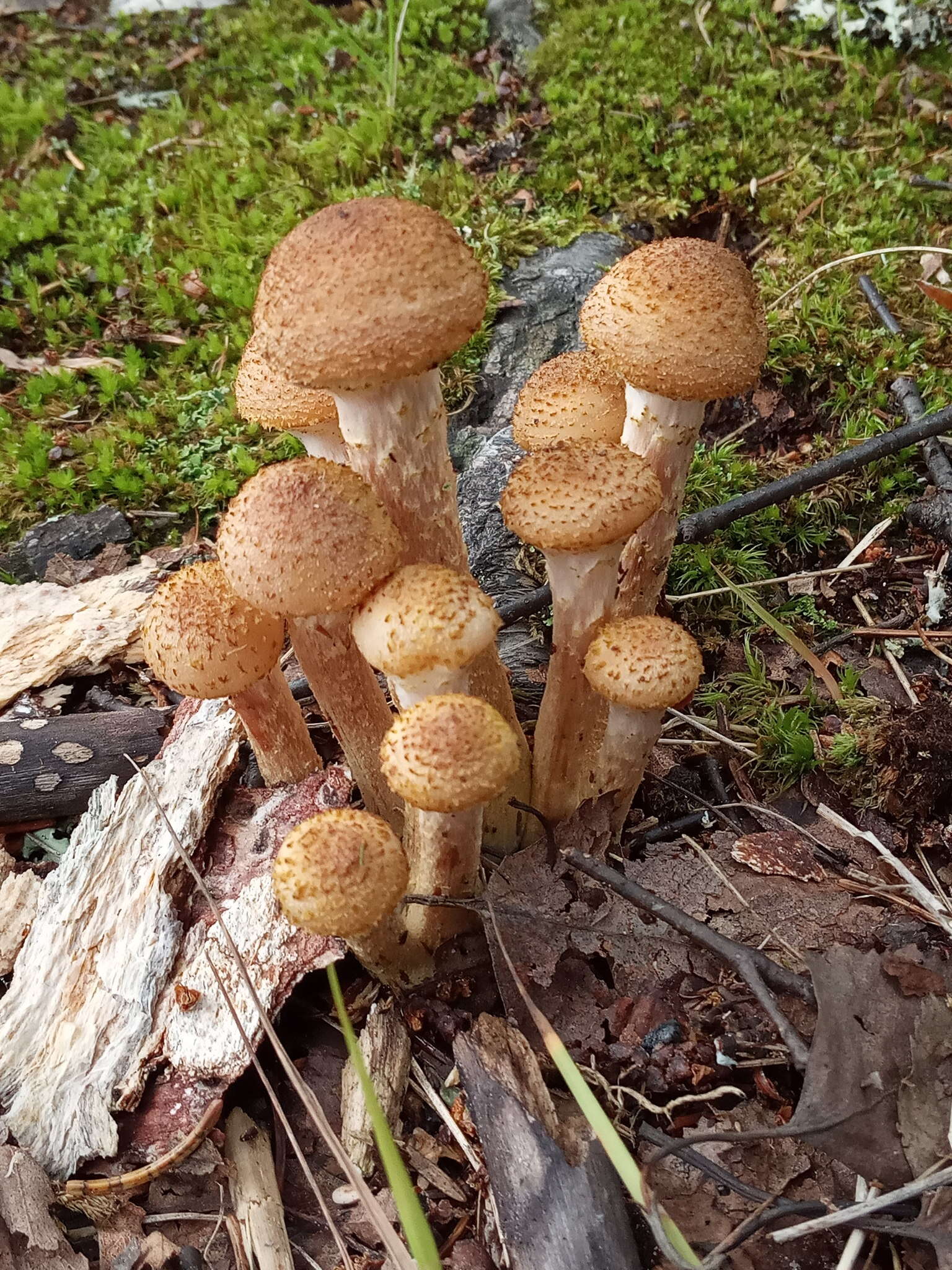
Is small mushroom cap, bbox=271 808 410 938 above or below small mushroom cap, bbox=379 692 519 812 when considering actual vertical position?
below

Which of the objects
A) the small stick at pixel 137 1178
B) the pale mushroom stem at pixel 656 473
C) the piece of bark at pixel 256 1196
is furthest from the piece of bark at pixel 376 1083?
the pale mushroom stem at pixel 656 473

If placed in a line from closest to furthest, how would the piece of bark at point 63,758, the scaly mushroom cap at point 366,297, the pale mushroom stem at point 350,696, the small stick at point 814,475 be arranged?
the scaly mushroom cap at point 366,297 → the pale mushroom stem at point 350,696 → the piece of bark at point 63,758 → the small stick at point 814,475

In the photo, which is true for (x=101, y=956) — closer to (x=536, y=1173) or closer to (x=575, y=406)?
(x=536, y=1173)

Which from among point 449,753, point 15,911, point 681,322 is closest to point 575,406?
point 681,322

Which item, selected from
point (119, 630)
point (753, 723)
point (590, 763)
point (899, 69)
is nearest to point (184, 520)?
point (119, 630)

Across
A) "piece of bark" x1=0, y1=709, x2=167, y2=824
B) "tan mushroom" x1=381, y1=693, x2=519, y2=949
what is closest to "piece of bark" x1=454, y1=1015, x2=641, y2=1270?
"tan mushroom" x1=381, y1=693, x2=519, y2=949

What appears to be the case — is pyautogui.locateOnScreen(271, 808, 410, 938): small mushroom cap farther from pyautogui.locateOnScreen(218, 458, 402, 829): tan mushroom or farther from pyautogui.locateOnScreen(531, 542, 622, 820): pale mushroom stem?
pyautogui.locateOnScreen(531, 542, 622, 820): pale mushroom stem

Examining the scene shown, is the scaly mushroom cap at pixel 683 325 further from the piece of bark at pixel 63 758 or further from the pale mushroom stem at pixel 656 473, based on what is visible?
the piece of bark at pixel 63 758
